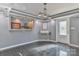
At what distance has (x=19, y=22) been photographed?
1094 millimetres

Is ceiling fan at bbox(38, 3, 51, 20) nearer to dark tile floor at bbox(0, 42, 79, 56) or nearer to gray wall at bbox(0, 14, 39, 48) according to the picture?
gray wall at bbox(0, 14, 39, 48)

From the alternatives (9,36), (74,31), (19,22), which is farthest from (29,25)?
(74,31)

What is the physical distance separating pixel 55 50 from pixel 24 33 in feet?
1.44

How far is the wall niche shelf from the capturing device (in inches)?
41.7

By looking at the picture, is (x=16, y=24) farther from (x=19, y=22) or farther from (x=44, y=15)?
(x=44, y=15)

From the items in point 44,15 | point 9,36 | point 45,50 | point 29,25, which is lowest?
point 45,50

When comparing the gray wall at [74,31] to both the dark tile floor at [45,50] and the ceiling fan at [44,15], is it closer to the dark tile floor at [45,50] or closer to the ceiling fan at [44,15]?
the dark tile floor at [45,50]

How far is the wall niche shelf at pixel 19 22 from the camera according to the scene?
1060 millimetres

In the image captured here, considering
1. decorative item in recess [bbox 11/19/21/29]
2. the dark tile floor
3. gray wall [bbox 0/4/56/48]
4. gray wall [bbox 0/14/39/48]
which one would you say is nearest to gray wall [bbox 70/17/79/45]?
the dark tile floor

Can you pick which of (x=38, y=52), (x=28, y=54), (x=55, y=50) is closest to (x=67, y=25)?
(x=55, y=50)

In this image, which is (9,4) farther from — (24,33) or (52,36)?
(52,36)

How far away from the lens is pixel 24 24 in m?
1.11

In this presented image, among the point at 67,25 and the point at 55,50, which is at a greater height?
the point at 67,25

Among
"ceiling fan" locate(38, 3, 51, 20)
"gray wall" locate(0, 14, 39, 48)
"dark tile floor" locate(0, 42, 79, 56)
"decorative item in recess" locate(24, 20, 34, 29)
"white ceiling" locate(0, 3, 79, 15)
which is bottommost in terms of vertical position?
"dark tile floor" locate(0, 42, 79, 56)
